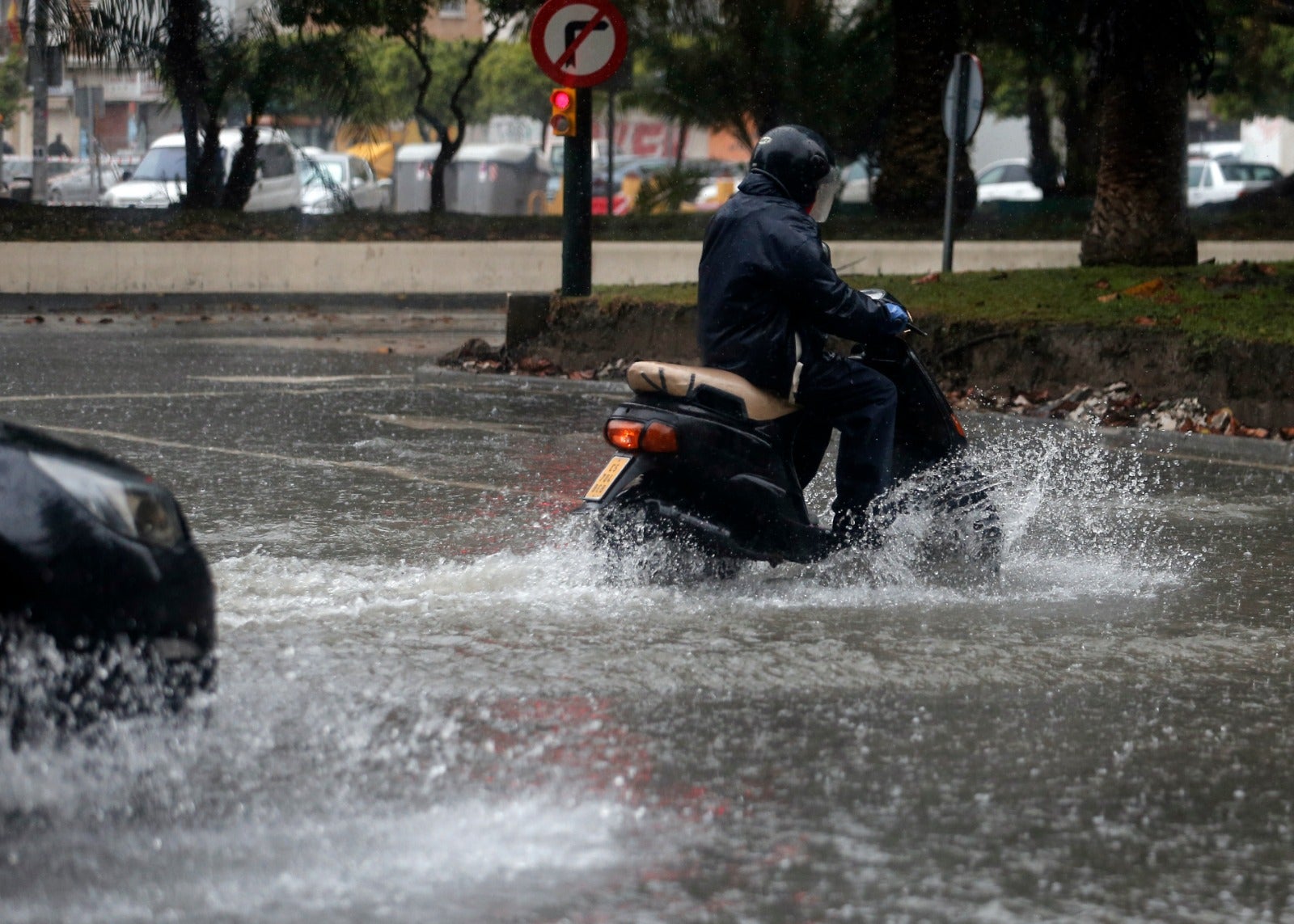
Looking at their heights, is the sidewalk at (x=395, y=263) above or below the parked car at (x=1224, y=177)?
below

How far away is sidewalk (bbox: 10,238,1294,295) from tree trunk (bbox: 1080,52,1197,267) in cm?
517

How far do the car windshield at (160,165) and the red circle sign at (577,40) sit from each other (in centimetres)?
2179

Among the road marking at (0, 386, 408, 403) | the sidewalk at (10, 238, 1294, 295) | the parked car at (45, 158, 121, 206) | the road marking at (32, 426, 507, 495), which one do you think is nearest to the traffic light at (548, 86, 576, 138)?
the road marking at (0, 386, 408, 403)

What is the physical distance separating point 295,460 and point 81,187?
34.3m

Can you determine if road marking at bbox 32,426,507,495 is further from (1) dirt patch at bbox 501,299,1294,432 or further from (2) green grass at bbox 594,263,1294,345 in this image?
(2) green grass at bbox 594,263,1294,345

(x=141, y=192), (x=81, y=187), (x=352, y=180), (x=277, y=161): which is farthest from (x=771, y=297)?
(x=81, y=187)

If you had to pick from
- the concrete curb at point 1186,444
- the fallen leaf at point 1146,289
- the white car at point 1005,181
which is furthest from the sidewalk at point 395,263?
the white car at point 1005,181

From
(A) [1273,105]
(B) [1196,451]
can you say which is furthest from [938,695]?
(A) [1273,105]

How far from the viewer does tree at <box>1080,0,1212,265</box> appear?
15664 mm

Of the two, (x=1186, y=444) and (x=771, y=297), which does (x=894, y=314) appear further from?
(x=1186, y=444)

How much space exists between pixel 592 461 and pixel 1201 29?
27.4 ft

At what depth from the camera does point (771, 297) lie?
654cm

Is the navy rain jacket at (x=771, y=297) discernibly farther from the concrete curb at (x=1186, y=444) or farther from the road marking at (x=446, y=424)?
the road marking at (x=446, y=424)

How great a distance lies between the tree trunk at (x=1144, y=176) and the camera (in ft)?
52.8
